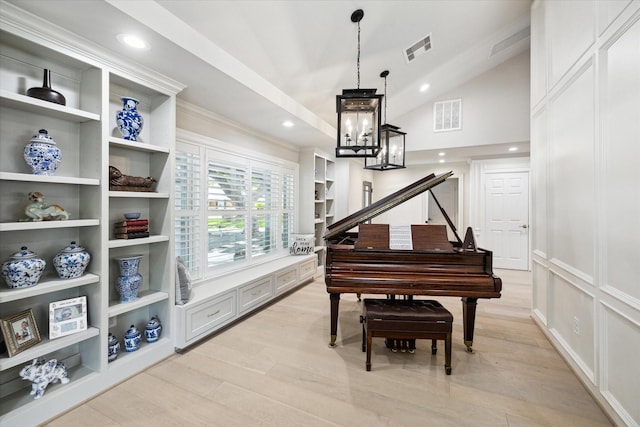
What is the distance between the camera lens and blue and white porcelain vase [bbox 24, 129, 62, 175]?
165 cm

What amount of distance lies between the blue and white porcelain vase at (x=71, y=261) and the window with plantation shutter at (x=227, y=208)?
1.00 metres

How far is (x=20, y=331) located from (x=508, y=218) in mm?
7210

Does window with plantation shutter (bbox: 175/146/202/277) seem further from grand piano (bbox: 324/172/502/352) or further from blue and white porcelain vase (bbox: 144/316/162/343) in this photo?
grand piano (bbox: 324/172/502/352)

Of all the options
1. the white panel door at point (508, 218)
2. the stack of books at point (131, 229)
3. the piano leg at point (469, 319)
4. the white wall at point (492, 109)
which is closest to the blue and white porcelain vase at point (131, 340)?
the stack of books at point (131, 229)

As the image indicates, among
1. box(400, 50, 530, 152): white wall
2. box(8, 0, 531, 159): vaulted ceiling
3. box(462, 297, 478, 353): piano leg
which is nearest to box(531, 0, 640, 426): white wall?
box(462, 297, 478, 353): piano leg

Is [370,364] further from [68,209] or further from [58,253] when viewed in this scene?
[68,209]

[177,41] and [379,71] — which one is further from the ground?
[379,71]

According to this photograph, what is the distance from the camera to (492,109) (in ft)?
16.0

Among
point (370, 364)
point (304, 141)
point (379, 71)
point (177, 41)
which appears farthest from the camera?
point (304, 141)

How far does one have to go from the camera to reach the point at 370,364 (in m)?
2.16

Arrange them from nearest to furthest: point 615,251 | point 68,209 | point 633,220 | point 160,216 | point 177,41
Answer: point 633,220 → point 615,251 → point 177,41 → point 68,209 → point 160,216

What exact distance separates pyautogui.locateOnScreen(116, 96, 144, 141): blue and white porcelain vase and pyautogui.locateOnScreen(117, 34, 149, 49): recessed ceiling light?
44 cm

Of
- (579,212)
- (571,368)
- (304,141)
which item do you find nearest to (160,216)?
(304,141)

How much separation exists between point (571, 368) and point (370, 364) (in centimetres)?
163
